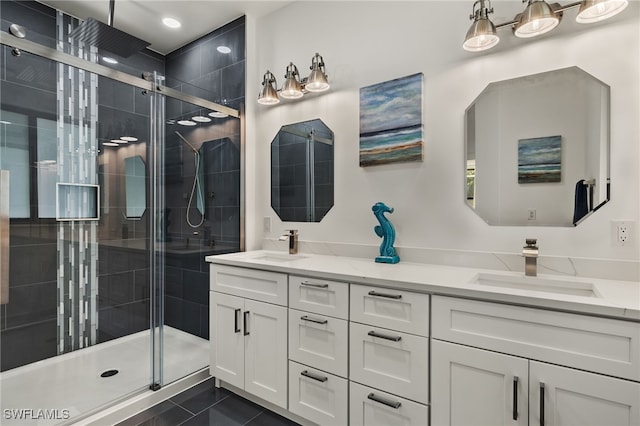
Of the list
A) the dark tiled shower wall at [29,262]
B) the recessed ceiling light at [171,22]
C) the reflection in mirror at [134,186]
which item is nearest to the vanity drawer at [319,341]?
the reflection in mirror at [134,186]

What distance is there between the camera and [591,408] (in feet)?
3.57

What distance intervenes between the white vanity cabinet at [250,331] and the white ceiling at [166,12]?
2081 mm

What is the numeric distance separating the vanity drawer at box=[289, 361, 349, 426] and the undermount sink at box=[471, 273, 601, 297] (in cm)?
85

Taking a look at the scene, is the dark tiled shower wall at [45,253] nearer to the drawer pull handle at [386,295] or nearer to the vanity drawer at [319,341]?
the vanity drawer at [319,341]

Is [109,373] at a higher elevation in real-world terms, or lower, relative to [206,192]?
lower

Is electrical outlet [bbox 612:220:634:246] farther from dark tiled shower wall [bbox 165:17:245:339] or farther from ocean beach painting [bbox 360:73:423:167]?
dark tiled shower wall [bbox 165:17:245:339]

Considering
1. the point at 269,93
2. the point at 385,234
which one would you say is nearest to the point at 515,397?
the point at 385,234

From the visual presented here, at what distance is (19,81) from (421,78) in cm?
239

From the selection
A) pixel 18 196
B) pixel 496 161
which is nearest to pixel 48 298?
pixel 18 196

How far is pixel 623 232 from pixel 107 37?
3399mm

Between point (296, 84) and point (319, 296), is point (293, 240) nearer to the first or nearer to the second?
Answer: point (319, 296)

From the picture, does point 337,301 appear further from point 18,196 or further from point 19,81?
point 19,81

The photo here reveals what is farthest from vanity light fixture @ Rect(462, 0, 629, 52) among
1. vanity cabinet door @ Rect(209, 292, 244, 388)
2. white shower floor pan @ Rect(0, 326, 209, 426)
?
white shower floor pan @ Rect(0, 326, 209, 426)

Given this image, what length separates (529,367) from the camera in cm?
117
